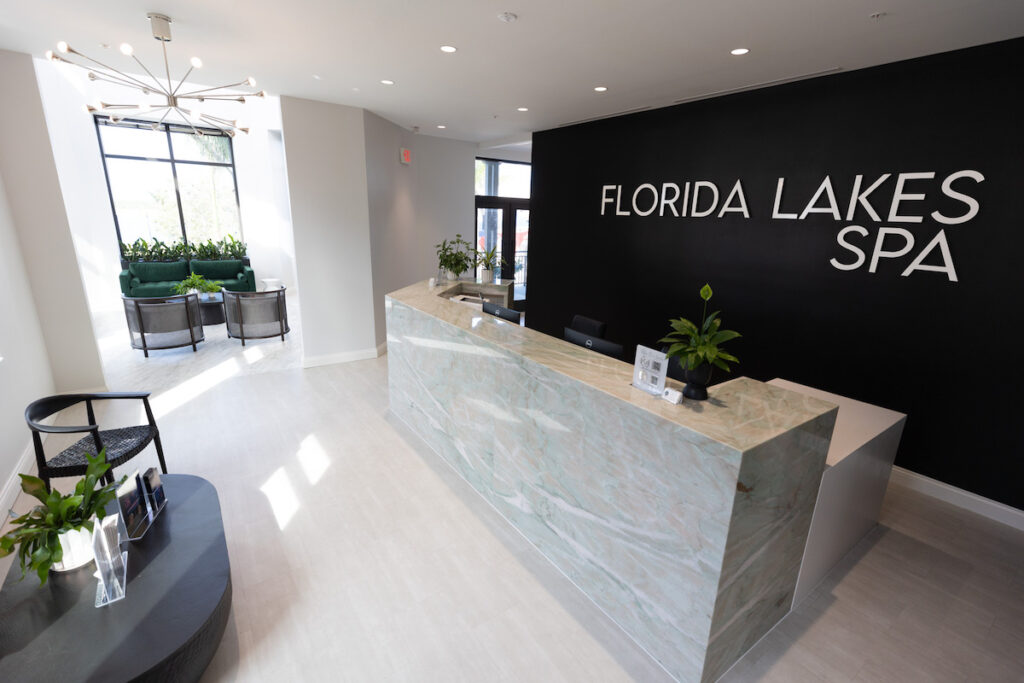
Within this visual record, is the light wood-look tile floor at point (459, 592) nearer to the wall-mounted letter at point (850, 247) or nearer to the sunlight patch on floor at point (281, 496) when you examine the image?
the sunlight patch on floor at point (281, 496)

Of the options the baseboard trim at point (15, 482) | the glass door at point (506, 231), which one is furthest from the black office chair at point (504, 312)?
the glass door at point (506, 231)

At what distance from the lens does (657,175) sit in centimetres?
484

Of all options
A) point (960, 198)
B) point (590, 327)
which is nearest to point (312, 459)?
point (590, 327)

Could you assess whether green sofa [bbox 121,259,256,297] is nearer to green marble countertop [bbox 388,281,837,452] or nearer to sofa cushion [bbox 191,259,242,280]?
sofa cushion [bbox 191,259,242,280]

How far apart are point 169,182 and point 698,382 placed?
10.8 metres

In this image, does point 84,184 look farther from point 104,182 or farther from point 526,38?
point 526,38

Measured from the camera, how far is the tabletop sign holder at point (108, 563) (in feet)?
5.97

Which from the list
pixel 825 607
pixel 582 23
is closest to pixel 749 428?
pixel 825 607

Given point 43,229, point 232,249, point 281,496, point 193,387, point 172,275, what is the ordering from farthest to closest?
point 232,249 < point 172,275 < point 193,387 < point 43,229 < point 281,496

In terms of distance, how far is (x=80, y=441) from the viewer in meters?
2.86

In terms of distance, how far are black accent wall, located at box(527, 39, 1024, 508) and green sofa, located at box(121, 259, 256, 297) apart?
7588 mm

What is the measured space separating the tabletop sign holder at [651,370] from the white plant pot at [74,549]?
2.42m

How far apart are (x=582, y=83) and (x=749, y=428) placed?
3.33 m

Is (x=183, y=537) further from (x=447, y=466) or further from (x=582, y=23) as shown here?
(x=582, y=23)
